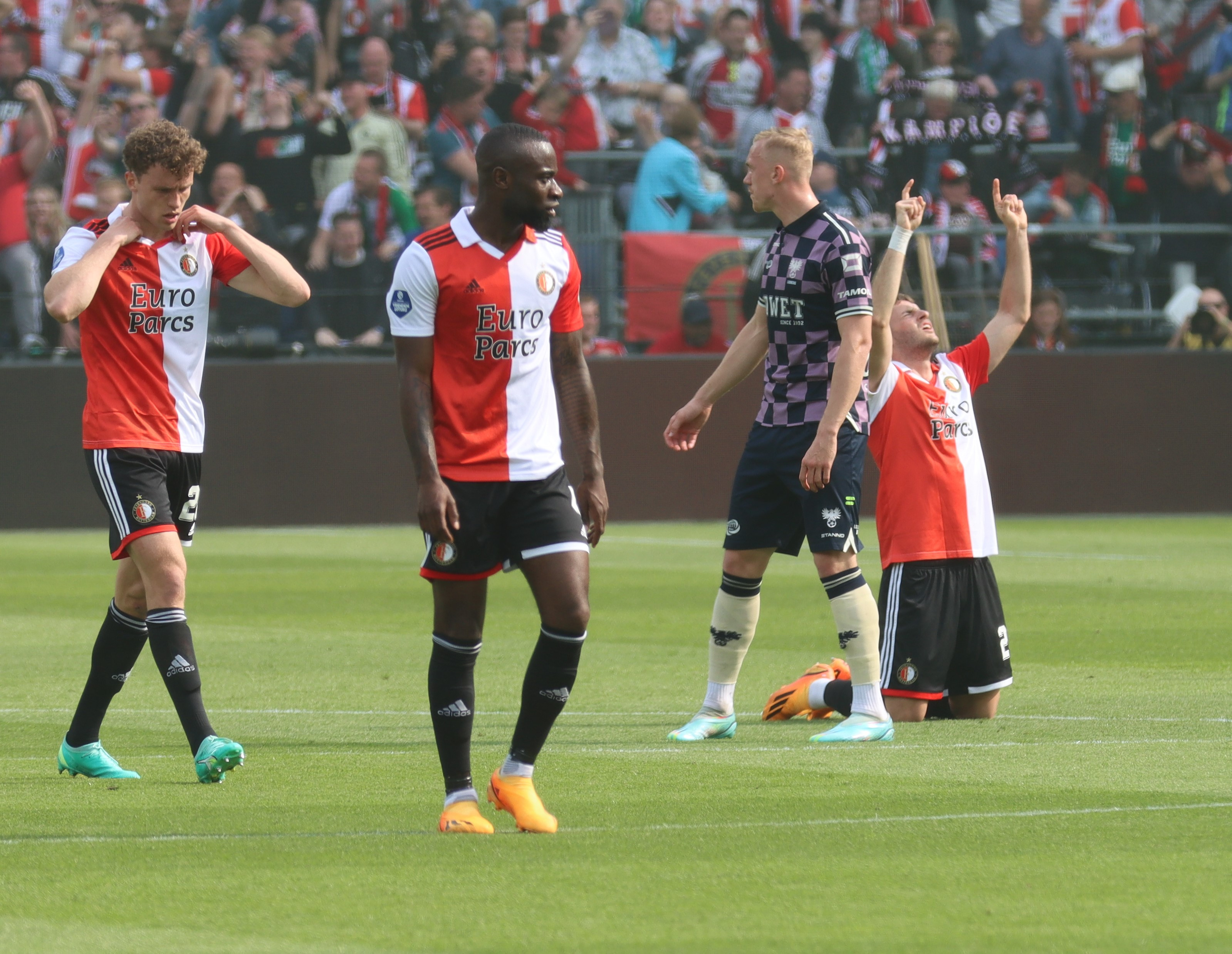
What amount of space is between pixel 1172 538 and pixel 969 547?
10.1 meters

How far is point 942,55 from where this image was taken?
2081cm

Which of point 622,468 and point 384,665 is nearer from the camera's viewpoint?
point 384,665

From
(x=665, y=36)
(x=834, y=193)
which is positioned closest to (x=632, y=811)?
(x=834, y=193)

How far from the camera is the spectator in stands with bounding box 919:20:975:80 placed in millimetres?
20656

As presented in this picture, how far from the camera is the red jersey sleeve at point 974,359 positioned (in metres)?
8.27

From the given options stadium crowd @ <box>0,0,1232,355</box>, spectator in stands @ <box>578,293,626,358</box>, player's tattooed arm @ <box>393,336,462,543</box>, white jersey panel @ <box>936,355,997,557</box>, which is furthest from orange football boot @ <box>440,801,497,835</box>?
stadium crowd @ <box>0,0,1232,355</box>

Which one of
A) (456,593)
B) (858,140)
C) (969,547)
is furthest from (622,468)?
(456,593)

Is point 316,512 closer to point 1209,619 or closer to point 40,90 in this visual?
point 40,90

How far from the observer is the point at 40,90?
64.7ft

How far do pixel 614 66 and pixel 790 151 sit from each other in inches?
564

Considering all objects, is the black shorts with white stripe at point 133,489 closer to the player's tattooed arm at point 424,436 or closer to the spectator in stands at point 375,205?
the player's tattooed arm at point 424,436

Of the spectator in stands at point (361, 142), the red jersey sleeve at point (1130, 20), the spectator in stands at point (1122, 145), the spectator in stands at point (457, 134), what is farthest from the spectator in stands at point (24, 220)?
the red jersey sleeve at point (1130, 20)

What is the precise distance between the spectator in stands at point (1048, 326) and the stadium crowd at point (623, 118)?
4cm

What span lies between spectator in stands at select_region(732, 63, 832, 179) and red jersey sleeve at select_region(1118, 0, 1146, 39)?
415cm
